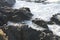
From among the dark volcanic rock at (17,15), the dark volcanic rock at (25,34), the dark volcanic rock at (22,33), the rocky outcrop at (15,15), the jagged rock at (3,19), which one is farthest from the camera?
the dark volcanic rock at (17,15)

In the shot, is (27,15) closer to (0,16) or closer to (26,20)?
(26,20)

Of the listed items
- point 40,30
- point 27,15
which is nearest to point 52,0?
point 27,15

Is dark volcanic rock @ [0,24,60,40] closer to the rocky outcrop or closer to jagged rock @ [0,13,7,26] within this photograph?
jagged rock @ [0,13,7,26]

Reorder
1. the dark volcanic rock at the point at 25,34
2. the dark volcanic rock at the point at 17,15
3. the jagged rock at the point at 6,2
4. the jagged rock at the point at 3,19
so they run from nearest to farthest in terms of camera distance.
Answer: the dark volcanic rock at the point at 25,34, the jagged rock at the point at 3,19, the dark volcanic rock at the point at 17,15, the jagged rock at the point at 6,2

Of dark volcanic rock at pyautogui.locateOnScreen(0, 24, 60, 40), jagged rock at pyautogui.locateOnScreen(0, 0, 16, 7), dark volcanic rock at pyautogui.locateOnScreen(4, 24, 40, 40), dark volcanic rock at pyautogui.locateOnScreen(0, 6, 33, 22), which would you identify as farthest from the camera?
jagged rock at pyautogui.locateOnScreen(0, 0, 16, 7)

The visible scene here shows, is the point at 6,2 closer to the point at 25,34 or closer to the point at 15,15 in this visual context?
the point at 15,15

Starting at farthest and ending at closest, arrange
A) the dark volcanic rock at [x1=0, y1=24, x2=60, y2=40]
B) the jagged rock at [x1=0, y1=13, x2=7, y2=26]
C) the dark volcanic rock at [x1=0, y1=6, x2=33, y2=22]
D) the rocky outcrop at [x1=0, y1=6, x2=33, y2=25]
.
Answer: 1. the dark volcanic rock at [x1=0, y1=6, x2=33, y2=22]
2. the rocky outcrop at [x1=0, y1=6, x2=33, y2=25]
3. the jagged rock at [x1=0, y1=13, x2=7, y2=26]
4. the dark volcanic rock at [x1=0, y1=24, x2=60, y2=40]

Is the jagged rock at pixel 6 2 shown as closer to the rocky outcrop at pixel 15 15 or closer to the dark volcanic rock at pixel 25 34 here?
the rocky outcrop at pixel 15 15

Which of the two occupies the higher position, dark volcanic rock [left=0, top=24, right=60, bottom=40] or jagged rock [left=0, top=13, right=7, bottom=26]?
jagged rock [left=0, top=13, right=7, bottom=26]

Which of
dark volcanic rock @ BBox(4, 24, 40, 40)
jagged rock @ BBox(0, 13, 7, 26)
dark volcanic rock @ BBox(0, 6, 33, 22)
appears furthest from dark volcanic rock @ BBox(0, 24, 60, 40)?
dark volcanic rock @ BBox(0, 6, 33, 22)

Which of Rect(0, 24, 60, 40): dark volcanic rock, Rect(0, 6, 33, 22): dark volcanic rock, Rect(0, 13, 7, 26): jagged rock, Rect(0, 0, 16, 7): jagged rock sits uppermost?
Rect(0, 0, 16, 7): jagged rock

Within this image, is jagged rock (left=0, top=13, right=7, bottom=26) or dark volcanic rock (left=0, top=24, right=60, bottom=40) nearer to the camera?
dark volcanic rock (left=0, top=24, right=60, bottom=40)

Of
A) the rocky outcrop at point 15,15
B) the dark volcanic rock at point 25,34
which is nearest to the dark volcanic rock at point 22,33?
the dark volcanic rock at point 25,34

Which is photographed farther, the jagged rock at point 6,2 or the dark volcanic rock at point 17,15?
the jagged rock at point 6,2
